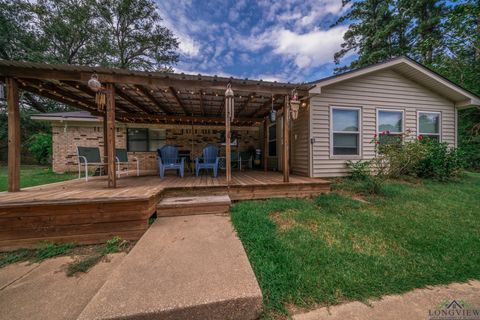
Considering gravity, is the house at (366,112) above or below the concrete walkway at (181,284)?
above

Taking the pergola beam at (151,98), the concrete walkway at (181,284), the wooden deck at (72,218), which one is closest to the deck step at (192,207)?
the wooden deck at (72,218)

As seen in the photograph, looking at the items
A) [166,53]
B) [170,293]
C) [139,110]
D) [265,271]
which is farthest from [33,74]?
[166,53]

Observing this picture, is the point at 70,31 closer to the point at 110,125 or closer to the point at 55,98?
the point at 55,98

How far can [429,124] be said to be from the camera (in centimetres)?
610

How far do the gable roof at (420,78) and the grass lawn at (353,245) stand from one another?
10.7 ft

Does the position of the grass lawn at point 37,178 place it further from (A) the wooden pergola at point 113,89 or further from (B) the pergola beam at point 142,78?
(B) the pergola beam at point 142,78

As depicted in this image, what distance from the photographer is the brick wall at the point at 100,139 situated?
297 inches

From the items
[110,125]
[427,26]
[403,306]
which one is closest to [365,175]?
[403,306]

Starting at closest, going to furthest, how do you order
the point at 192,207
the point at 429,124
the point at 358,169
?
the point at 192,207 → the point at 358,169 → the point at 429,124

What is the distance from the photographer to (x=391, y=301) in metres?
1.48

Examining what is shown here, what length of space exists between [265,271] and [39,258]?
9.20 feet

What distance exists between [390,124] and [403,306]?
598 centimetres

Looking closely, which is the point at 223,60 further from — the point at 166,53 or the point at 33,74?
the point at 33,74

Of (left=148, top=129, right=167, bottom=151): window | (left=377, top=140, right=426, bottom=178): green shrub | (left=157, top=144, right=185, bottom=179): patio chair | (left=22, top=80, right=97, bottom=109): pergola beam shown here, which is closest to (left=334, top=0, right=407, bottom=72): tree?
(left=377, top=140, right=426, bottom=178): green shrub
